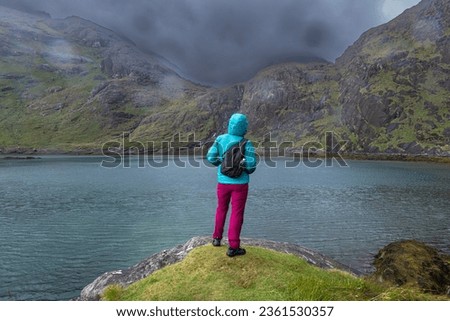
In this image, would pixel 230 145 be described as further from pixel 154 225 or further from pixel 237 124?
pixel 154 225

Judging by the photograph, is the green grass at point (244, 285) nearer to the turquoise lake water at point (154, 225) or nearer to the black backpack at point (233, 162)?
the black backpack at point (233, 162)

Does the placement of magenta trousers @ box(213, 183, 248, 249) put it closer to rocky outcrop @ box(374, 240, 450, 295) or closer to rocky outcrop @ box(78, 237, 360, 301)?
rocky outcrop @ box(78, 237, 360, 301)

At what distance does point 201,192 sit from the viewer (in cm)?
8056

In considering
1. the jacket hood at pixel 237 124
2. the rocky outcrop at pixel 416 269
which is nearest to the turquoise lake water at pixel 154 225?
the rocky outcrop at pixel 416 269

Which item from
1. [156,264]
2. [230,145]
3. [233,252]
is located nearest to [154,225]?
[156,264]

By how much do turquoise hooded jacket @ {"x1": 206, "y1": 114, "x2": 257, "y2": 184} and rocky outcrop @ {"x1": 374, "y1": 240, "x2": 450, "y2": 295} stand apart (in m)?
16.6

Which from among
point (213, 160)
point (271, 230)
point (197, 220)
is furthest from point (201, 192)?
point (213, 160)

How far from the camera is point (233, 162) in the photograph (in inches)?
438

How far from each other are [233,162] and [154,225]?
124 ft

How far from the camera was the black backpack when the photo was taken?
11.1 meters

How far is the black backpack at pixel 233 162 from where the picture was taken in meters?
11.1

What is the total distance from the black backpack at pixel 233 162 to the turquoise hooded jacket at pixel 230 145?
0.46 feet
